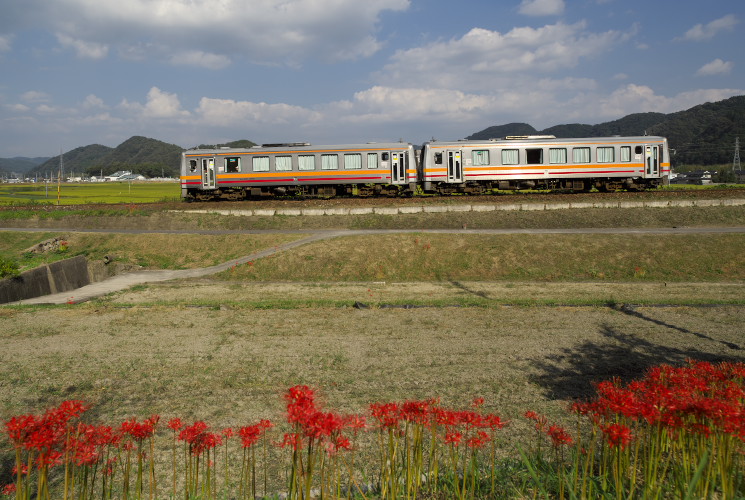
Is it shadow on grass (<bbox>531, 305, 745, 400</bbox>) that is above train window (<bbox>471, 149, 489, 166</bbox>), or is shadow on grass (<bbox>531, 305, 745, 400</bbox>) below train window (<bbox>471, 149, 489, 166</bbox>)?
below

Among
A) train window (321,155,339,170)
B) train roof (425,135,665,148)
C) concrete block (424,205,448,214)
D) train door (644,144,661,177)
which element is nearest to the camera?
concrete block (424,205,448,214)

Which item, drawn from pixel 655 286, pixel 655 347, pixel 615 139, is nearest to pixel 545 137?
pixel 615 139

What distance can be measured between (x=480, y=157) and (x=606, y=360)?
22.8 m

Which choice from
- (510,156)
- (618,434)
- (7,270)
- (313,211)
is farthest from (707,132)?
(618,434)

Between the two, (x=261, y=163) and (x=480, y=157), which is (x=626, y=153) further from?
Result: (x=261, y=163)

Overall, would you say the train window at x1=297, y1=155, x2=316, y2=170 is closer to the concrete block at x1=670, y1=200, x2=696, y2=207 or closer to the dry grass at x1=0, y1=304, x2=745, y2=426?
the dry grass at x1=0, y1=304, x2=745, y2=426

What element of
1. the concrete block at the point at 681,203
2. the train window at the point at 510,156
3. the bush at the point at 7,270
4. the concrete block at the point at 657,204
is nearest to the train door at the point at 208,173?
the bush at the point at 7,270

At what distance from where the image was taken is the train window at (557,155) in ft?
100

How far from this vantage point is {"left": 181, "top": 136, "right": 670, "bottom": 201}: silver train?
100.0 feet

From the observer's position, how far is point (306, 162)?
31906mm

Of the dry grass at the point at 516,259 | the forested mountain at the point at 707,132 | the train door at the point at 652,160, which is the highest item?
the forested mountain at the point at 707,132

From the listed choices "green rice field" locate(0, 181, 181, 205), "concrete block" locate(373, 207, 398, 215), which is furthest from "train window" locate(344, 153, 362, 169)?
"green rice field" locate(0, 181, 181, 205)

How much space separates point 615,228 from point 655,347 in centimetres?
1756

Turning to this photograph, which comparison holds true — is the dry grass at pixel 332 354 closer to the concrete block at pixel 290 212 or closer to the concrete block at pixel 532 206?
the concrete block at pixel 532 206
